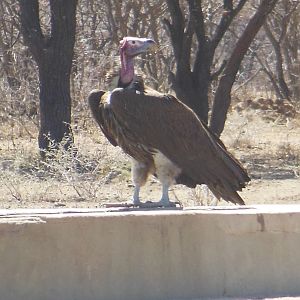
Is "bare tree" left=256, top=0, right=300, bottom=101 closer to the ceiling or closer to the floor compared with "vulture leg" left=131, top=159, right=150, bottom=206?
closer to the ceiling

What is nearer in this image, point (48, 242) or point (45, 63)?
point (48, 242)

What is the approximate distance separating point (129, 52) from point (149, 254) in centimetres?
200

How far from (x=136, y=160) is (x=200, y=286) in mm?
1472

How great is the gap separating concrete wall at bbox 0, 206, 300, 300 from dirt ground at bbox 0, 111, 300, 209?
3116mm

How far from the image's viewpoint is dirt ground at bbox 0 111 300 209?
11711 millimetres

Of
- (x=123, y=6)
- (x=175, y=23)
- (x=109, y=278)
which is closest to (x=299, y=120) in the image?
(x=123, y=6)

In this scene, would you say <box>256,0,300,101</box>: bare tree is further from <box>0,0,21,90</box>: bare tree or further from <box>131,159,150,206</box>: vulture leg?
<box>131,159,150,206</box>: vulture leg

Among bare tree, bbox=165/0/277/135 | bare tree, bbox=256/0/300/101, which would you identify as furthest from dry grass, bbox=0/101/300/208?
bare tree, bbox=256/0/300/101

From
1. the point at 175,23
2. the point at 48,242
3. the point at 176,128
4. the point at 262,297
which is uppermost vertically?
the point at 175,23

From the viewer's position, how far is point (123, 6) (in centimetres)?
2303

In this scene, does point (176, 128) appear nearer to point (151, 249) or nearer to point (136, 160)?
point (136, 160)

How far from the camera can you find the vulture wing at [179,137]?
7660mm

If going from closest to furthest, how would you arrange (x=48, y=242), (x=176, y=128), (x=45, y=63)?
(x=48, y=242) → (x=176, y=128) → (x=45, y=63)

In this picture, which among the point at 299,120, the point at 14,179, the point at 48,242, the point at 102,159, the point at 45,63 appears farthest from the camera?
the point at 299,120
